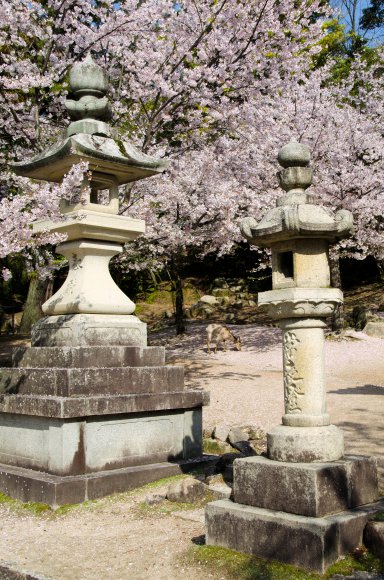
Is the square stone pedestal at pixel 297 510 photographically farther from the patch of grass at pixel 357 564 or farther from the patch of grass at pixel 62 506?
the patch of grass at pixel 62 506

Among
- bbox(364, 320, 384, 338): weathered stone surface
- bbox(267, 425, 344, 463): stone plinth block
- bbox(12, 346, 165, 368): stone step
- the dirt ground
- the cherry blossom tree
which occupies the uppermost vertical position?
the cherry blossom tree

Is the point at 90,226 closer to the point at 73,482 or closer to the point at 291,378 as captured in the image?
the point at 73,482

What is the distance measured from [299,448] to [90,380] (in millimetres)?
2605

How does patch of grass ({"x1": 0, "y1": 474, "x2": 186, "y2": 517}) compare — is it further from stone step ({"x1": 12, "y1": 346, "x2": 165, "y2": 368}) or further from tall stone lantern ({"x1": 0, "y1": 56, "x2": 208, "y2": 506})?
stone step ({"x1": 12, "y1": 346, "x2": 165, "y2": 368})

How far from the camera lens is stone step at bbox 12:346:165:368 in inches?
254

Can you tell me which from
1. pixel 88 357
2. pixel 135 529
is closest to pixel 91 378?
pixel 88 357

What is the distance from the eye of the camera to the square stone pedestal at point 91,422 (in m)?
5.98

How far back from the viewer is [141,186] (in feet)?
40.4

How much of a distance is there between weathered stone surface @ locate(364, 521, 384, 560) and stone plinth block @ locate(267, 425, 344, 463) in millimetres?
512

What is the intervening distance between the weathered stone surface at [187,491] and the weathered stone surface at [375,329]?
14.5 meters

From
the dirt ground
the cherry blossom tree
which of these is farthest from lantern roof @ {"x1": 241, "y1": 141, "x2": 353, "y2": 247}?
the cherry blossom tree

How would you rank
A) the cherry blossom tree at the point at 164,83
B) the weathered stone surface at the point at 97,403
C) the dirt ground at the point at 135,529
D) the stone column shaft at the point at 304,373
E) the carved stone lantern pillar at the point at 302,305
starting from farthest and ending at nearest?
the cherry blossom tree at the point at 164,83
the weathered stone surface at the point at 97,403
the stone column shaft at the point at 304,373
the carved stone lantern pillar at the point at 302,305
the dirt ground at the point at 135,529

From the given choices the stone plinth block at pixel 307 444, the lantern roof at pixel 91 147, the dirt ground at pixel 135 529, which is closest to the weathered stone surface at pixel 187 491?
the dirt ground at pixel 135 529

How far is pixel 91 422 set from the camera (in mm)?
6164
